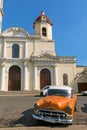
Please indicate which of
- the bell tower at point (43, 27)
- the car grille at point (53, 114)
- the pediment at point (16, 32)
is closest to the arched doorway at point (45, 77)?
the bell tower at point (43, 27)

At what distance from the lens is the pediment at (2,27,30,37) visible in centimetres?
3942

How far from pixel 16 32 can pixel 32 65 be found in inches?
293

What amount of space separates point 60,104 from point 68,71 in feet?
96.0

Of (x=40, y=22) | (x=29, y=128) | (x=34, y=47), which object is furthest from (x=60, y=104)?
(x=40, y=22)

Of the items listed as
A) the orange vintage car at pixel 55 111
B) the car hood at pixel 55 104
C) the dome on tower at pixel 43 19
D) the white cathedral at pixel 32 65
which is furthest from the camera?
the dome on tower at pixel 43 19

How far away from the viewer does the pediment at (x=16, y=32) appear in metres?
39.4

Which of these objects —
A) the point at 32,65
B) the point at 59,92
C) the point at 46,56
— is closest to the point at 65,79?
the point at 46,56

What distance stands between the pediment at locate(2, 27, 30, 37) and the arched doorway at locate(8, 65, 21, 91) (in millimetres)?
6467

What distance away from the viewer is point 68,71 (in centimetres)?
3838

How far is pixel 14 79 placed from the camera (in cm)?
3709

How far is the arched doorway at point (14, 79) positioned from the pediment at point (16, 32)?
6467 millimetres

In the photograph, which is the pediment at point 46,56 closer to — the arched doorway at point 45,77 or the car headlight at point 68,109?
the arched doorway at point 45,77

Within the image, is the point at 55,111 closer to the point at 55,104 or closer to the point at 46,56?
the point at 55,104

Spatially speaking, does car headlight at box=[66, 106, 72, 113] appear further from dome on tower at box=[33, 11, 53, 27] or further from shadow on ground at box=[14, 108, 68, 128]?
dome on tower at box=[33, 11, 53, 27]
